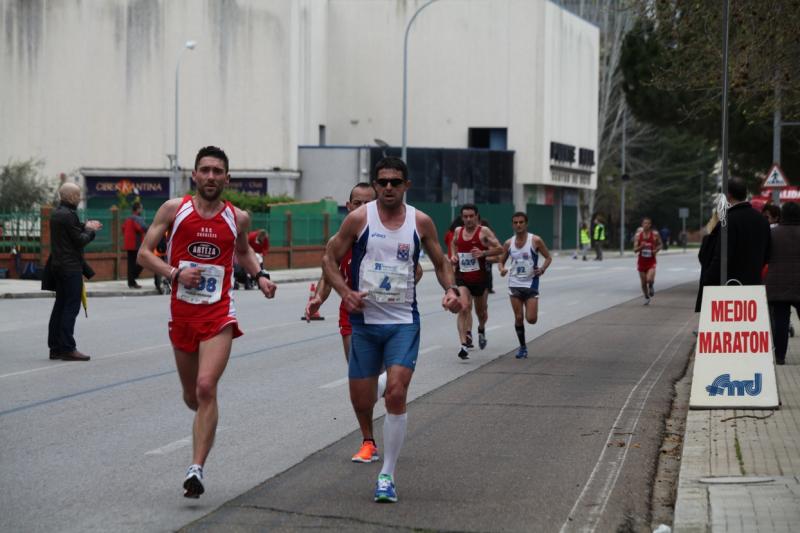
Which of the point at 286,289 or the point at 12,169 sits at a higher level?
the point at 12,169

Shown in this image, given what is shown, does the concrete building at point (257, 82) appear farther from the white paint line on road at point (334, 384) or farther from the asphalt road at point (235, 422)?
the white paint line on road at point (334, 384)

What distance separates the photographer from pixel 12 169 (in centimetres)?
5156

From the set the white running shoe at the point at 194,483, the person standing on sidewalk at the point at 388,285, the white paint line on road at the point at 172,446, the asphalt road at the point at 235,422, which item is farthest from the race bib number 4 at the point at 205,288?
the white paint line on road at the point at 172,446

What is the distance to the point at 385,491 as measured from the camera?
24.0ft

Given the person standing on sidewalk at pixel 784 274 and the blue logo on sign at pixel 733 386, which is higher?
the person standing on sidewalk at pixel 784 274

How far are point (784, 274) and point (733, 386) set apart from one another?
3872mm

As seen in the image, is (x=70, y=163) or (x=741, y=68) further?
(x=70, y=163)

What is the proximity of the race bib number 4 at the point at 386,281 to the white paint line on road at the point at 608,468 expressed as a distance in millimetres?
1531

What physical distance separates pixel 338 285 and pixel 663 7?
Result: 14.0m

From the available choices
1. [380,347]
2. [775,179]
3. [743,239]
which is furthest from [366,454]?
[775,179]

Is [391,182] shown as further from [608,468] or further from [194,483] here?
[608,468]

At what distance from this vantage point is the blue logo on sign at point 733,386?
1107 cm

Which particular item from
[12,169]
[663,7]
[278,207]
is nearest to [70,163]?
[12,169]

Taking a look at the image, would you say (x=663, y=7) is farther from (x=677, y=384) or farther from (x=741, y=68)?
(x=677, y=384)
